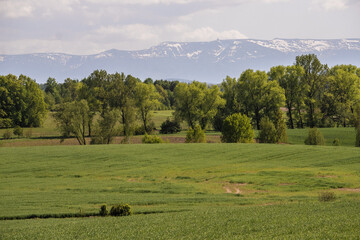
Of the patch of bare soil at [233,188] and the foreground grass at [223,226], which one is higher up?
the foreground grass at [223,226]

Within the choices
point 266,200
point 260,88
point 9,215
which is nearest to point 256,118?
point 260,88

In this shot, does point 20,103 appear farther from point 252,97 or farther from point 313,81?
point 313,81

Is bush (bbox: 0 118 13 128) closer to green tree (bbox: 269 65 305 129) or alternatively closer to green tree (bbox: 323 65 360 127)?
green tree (bbox: 269 65 305 129)

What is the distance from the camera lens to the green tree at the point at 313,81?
296 feet

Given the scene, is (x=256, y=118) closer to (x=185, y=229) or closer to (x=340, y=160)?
(x=340, y=160)

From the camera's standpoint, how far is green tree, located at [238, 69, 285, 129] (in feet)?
279

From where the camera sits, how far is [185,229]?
1708 centimetres

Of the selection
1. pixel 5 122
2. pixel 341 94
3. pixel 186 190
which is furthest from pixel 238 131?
pixel 5 122

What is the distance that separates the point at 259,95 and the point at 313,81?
15.3m

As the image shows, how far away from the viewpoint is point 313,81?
91.2 metres

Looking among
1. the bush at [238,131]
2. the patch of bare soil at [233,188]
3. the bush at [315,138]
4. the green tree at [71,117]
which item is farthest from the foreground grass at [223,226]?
the green tree at [71,117]

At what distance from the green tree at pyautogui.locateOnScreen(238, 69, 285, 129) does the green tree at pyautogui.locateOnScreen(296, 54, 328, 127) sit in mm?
9411

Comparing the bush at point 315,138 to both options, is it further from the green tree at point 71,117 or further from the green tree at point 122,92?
the green tree at point 71,117

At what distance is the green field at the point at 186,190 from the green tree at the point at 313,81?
39.1 metres
